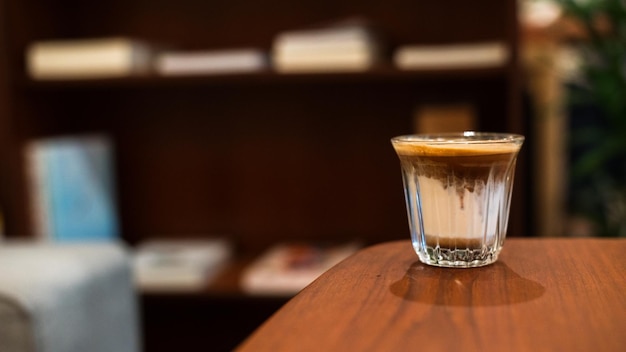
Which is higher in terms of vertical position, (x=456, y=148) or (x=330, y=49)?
(x=330, y=49)

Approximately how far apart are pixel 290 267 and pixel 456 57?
1.90 feet

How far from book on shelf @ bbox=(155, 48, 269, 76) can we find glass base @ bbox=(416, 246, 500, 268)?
1.08 m

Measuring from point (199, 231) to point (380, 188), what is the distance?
1.60ft

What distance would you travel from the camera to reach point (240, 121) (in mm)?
1876

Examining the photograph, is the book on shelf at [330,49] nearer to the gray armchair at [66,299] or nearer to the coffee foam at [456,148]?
the gray armchair at [66,299]

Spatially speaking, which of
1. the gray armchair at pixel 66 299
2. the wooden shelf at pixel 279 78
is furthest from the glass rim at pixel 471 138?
the wooden shelf at pixel 279 78

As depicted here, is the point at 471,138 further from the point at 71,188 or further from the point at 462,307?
the point at 71,188

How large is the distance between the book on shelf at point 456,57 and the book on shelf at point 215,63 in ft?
1.04

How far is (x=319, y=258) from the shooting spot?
168 cm

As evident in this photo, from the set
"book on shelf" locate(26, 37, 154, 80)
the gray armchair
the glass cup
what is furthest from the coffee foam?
"book on shelf" locate(26, 37, 154, 80)

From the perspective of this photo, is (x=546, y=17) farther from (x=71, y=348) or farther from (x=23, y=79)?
(x=71, y=348)

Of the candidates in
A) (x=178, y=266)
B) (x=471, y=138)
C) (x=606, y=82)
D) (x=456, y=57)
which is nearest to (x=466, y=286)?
(x=471, y=138)

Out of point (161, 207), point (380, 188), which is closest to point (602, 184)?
point (380, 188)

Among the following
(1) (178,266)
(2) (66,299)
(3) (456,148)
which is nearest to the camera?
(3) (456,148)
